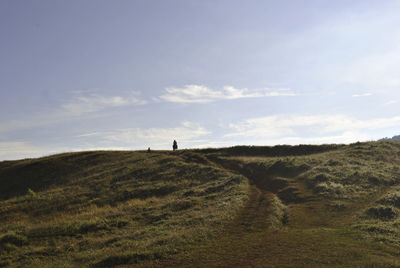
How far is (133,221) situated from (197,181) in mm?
11893

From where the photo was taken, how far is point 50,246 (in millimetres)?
19484

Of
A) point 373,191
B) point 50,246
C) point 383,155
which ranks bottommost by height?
point 50,246

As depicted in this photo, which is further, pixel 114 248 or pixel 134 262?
pixel 114 248

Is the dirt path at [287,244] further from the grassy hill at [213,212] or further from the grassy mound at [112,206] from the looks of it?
the grassy mound at [112,206]

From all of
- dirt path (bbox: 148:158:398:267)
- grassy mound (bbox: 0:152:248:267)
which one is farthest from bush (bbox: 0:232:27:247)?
dirt path (bbox: 148:158:398:267)

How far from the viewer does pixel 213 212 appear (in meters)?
21.9

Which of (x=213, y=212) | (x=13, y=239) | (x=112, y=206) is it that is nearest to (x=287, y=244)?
(x=213, y=212)

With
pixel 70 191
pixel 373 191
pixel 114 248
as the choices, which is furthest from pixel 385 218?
pixel 70 191

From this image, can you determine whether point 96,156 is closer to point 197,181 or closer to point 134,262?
point 197,181

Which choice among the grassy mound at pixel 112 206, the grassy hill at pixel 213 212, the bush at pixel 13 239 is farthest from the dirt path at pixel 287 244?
the bush at pixel 13 239

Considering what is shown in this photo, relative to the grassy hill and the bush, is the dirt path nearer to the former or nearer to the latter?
the grassy hill

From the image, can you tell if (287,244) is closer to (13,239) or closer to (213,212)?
(213,212)

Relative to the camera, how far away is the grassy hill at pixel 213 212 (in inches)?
586

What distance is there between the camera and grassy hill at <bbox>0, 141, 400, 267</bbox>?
586 inches
